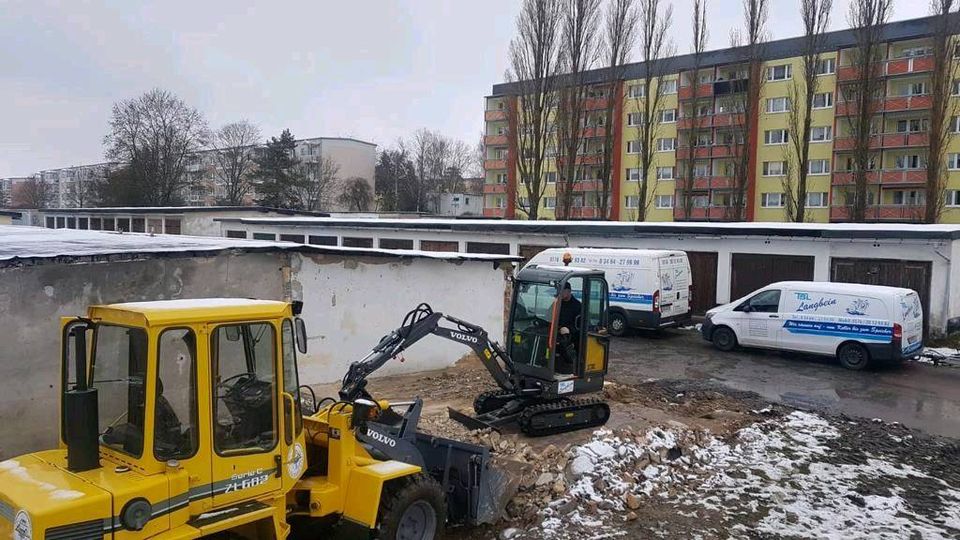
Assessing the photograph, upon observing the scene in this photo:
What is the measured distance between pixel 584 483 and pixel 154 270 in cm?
621

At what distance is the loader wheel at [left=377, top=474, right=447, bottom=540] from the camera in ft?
17.6

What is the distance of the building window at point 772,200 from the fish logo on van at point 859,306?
1384 inches

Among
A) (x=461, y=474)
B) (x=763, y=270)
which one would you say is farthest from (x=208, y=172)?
(x=461, y=474)

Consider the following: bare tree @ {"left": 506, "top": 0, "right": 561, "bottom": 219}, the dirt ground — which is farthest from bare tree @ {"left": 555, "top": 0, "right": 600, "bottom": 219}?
the dirt ground

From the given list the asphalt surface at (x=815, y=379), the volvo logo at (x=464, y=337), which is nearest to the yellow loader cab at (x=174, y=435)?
the volvo logo at (x=464, y=337)

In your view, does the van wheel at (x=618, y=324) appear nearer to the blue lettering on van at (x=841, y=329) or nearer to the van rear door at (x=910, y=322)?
the blue lettering on van at (x=841, y=329)

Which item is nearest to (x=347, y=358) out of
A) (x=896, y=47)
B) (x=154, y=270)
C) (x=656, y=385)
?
(x=154, y=270)

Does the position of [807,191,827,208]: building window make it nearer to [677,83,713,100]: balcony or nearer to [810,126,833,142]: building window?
[810,126,833,142]: building window

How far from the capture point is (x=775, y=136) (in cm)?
4856

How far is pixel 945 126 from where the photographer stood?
34281 millimetres

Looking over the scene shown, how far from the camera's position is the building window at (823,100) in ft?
152

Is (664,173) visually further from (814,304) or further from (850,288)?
(850,288)

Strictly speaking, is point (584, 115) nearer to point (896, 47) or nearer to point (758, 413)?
point (896, 47)

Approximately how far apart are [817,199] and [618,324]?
33.5m
